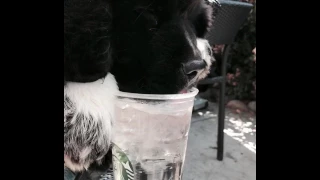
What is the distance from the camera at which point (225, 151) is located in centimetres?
211

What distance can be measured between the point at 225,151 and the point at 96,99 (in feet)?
4.89

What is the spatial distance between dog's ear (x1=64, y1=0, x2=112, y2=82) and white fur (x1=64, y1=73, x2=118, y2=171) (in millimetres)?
60

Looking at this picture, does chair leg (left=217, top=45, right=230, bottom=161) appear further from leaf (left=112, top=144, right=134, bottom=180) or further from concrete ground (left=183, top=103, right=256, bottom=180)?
leaf (left=112, top=144, right=134, bottom=180)

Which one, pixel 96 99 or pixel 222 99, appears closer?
pixel 96 99

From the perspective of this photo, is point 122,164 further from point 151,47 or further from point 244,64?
point 244,64

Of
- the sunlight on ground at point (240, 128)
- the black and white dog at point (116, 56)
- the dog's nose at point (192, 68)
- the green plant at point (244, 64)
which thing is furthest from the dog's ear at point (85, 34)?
the green plant at point (244, 64)

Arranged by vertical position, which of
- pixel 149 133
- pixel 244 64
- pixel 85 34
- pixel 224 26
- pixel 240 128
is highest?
pixel 85 34

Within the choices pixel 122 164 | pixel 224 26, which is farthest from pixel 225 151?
pixel 122 164
